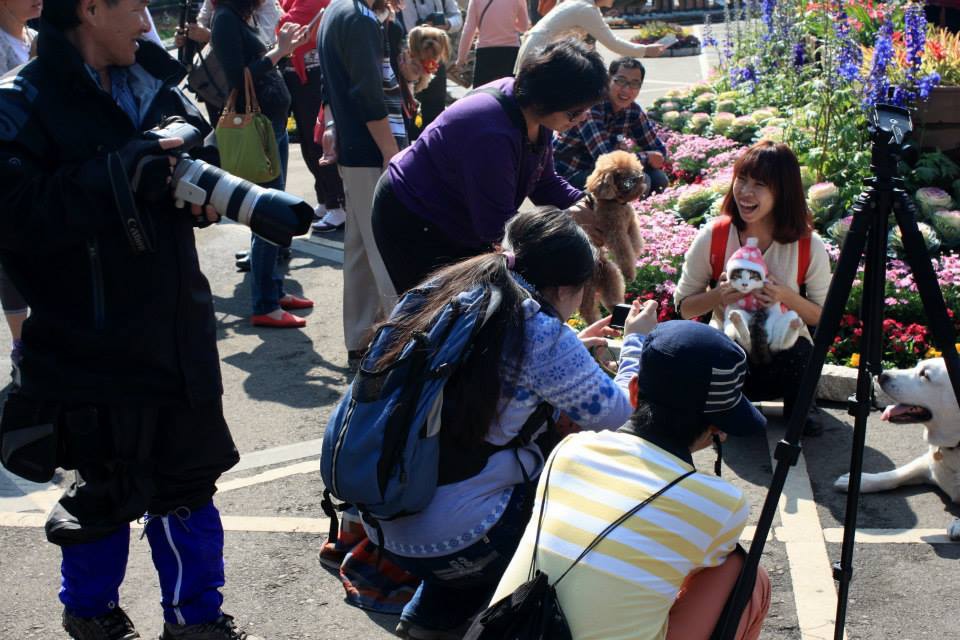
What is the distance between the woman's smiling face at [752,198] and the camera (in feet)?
15.3

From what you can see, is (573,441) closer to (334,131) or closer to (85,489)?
(85,489)

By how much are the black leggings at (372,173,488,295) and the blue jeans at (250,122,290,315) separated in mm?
2104

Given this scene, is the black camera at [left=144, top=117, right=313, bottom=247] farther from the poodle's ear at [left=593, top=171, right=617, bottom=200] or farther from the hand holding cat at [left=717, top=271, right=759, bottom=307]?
the poodle's ear at [left=593, top=171, right=617, bottom=200]

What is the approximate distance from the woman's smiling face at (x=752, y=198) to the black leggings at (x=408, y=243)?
1217 millimetres

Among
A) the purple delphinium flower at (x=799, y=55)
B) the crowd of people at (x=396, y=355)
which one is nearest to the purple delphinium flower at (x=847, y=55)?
the purple delphinium flower at (x=799, y=55)

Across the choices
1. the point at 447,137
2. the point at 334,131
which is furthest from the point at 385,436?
the point at 334,131

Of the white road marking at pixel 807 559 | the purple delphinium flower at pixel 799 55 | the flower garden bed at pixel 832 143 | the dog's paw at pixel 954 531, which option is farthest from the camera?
the purple delphinium flower at pixel 799 55

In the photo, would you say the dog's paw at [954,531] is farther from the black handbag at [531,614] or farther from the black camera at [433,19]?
the black camera at [433,19]

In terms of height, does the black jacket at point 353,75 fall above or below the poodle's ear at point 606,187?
above

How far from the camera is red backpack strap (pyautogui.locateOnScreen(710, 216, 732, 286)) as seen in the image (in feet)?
15.9

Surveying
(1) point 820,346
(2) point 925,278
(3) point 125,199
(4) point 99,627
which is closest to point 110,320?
(3) point 125,199

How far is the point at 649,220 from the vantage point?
24.0 ft

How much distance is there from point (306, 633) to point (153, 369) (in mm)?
1064

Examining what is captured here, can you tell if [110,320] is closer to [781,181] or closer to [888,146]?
[888,146]
